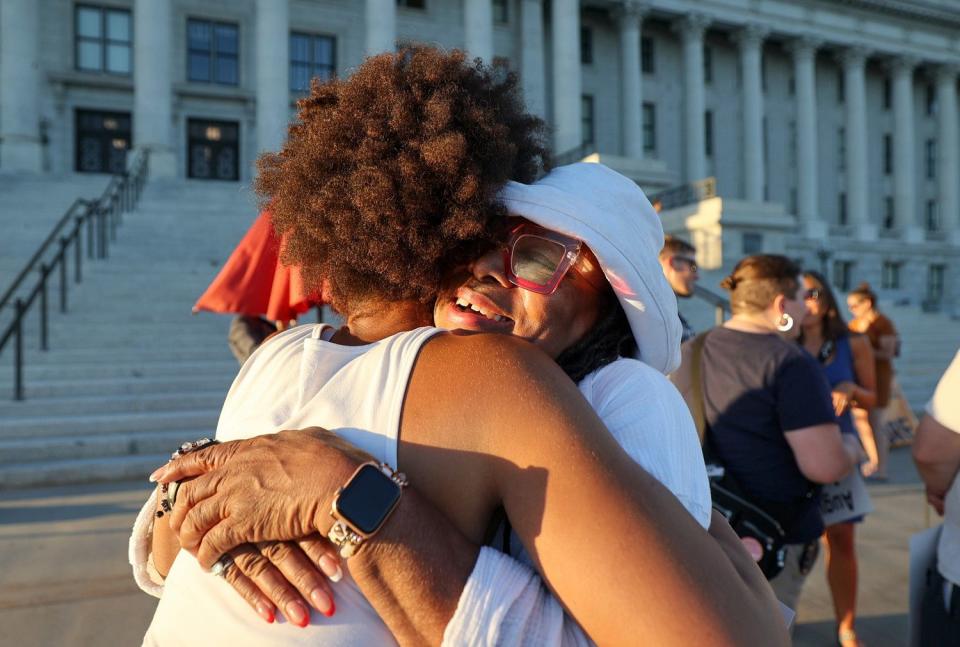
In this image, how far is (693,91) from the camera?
33.8 metres

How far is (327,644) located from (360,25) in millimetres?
29906

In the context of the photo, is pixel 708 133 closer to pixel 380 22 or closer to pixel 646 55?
pixel 646 55

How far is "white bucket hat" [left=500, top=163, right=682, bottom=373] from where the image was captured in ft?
4.45

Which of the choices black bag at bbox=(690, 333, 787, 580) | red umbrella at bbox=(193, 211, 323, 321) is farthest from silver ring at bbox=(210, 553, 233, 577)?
red umbrella at bbox=(193, 211, 323, 321)

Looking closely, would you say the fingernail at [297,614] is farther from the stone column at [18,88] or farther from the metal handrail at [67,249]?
the stone column at [18,88]

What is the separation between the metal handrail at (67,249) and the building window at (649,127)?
2331cm

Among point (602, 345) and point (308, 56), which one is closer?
point (602, 345)

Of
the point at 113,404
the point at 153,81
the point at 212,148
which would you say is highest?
the point at 153,81

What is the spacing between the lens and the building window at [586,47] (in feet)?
111

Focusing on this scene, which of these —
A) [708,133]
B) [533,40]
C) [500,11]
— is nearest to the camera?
[533,40]

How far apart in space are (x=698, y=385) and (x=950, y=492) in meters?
1.09

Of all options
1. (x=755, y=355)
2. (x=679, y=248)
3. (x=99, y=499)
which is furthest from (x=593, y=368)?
(x=99, y=499)

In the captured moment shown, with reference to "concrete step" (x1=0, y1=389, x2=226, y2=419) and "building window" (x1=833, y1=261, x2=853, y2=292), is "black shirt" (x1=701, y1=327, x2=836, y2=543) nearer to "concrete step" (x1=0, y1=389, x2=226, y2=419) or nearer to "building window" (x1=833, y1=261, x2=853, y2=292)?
"concrete step" (x1=0, y1=389, x2=226, y2=419)

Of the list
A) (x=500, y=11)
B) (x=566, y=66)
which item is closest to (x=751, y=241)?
(x=566, y=66)
